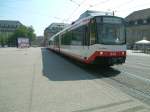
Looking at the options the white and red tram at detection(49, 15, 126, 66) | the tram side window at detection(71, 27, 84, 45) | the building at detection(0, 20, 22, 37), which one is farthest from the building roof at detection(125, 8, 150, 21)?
the building at detection(0, 20, 22, 37)

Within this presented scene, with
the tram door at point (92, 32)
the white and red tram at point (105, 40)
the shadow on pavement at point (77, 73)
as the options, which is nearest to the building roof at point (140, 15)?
the shadow on pavement at point (77, 73)

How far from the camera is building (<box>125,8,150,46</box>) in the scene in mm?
85812

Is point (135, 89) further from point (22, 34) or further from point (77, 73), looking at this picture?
point (22, 34)

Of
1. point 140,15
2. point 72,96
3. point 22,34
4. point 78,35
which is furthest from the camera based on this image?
point 22,34

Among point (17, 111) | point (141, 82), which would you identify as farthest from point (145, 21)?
point (17, 111)

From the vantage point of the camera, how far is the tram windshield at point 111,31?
15484 millimetres

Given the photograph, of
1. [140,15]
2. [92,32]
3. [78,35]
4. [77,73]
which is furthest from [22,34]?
[77,73]

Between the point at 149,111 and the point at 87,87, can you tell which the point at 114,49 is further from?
the point at 149,111

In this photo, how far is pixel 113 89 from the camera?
10250 millimetres

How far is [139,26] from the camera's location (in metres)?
89.6

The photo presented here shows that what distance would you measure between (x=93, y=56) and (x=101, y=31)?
144cm

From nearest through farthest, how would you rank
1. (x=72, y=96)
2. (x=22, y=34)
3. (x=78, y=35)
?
1. (x=72, y=96)
2. (x=78, y=35)
3. (x=22, y=34)

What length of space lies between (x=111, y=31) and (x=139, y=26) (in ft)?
251

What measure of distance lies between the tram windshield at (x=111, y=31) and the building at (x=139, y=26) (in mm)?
68338
